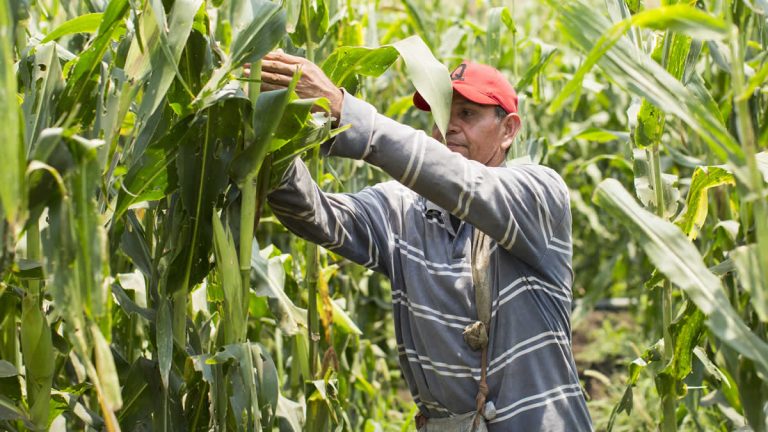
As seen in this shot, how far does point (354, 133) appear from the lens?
5.85 feet

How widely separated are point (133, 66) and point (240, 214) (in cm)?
31

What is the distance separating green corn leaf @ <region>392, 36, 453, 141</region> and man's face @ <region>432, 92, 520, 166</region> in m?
0.47

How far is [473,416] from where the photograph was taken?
2.06 metres

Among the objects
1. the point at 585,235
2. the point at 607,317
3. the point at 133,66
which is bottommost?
the point at 607,317

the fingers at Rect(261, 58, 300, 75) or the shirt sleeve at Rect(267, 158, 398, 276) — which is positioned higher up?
the fingers at Rect(261, 58, 300, 75)

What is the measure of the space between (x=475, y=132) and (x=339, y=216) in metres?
0.37

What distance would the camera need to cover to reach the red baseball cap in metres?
2.26

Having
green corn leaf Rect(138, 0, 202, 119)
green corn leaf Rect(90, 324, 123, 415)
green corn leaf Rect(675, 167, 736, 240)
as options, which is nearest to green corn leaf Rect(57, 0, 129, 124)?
green corn leaf Rect(138, 0, 202, 119)

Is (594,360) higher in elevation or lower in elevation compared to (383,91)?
lower

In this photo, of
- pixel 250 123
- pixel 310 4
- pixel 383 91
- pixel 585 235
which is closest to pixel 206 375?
pixel 250 123

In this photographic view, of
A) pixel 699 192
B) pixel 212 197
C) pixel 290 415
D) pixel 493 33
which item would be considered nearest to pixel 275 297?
pixel 290 415

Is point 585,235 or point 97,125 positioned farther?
point 585,235

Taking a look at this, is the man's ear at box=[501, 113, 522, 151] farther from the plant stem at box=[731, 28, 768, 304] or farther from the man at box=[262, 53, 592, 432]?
the plant stem at box=[731, 28, 768, 304]

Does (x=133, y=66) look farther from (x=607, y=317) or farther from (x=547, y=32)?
(x=547, y=32)
